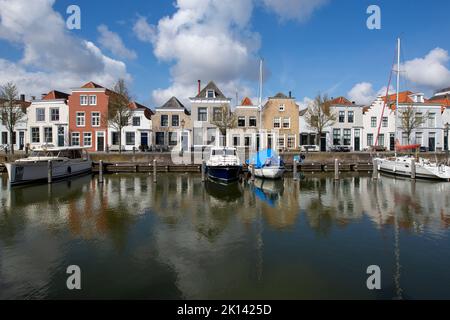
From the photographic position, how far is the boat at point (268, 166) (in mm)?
26609

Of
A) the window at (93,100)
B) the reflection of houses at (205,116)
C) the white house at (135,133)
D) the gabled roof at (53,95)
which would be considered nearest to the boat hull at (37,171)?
the white house at (135,133)

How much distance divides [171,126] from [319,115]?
70.7 ft

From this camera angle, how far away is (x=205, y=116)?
45.4 meters

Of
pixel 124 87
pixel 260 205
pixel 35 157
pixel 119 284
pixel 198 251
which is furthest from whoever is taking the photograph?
pixel 124 87

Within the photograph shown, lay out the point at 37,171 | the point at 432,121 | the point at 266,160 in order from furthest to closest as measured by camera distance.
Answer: the point at 432,121
the point at 266,160
the point at 37,171

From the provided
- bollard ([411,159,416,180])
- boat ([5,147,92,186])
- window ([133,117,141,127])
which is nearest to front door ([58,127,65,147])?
window ([133,117,141,127])

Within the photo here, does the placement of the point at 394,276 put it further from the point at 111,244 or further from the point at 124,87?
the point at 124,87

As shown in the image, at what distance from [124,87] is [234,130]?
16380 mm

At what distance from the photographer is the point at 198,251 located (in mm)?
9930

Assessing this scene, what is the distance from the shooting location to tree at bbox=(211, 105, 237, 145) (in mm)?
41312

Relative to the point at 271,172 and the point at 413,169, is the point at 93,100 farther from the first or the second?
the point at 413,169

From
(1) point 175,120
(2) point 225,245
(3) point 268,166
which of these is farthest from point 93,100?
(2) point 225,245

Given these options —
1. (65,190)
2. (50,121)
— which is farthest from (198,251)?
(50,121)

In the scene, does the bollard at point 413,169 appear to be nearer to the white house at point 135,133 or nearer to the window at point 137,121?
the white house at point 135,133
